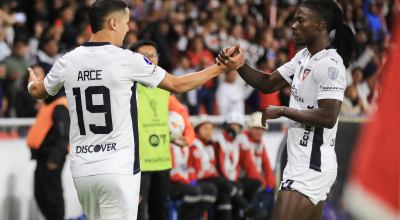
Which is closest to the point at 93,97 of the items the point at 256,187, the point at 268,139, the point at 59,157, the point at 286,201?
the point at 286,201

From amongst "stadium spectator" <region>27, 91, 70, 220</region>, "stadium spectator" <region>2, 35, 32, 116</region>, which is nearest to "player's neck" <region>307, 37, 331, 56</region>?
"stadium spectator" <region>27, 91, 70, 220</region>

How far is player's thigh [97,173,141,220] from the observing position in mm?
3771

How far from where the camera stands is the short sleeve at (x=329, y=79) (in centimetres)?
396

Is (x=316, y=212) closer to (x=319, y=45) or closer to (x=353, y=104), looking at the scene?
(x=319, y=45)

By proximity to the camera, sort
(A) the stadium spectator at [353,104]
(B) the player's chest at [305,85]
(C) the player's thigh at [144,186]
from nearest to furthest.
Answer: (B) the player's chest at [305,85] → (C) the player's thigh at [144,186] → (A) the stadium spectator at [353,104]

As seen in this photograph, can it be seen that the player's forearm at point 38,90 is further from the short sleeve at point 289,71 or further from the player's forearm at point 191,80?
the short sleeve at point 289,71

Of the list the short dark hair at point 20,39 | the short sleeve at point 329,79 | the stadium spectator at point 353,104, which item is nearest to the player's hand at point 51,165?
the short dark hair at point 20,39

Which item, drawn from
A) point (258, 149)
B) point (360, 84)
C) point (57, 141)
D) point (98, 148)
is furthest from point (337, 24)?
point (360, 84)

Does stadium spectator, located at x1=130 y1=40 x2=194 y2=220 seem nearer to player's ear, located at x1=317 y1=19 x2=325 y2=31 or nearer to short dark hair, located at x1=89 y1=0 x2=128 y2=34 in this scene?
short dark hair, located at x1=89 y1=0 x2=128 y2=34

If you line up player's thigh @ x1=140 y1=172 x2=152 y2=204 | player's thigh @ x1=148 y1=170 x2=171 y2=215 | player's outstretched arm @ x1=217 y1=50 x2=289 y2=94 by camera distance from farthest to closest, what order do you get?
1. player's thigh @ x1=148 y1=170 x2=171 y2=215
2. player's thigh @ x1=140 y1=172 x2=152 y2=204
3. player's outstretched arm @ x1=217 y1=50 x2=289 y2=94

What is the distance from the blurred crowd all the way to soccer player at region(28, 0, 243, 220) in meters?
3.72

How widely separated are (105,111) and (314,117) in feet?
5.06

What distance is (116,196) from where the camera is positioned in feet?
12.5

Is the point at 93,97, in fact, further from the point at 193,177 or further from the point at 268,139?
the point at 268,139
